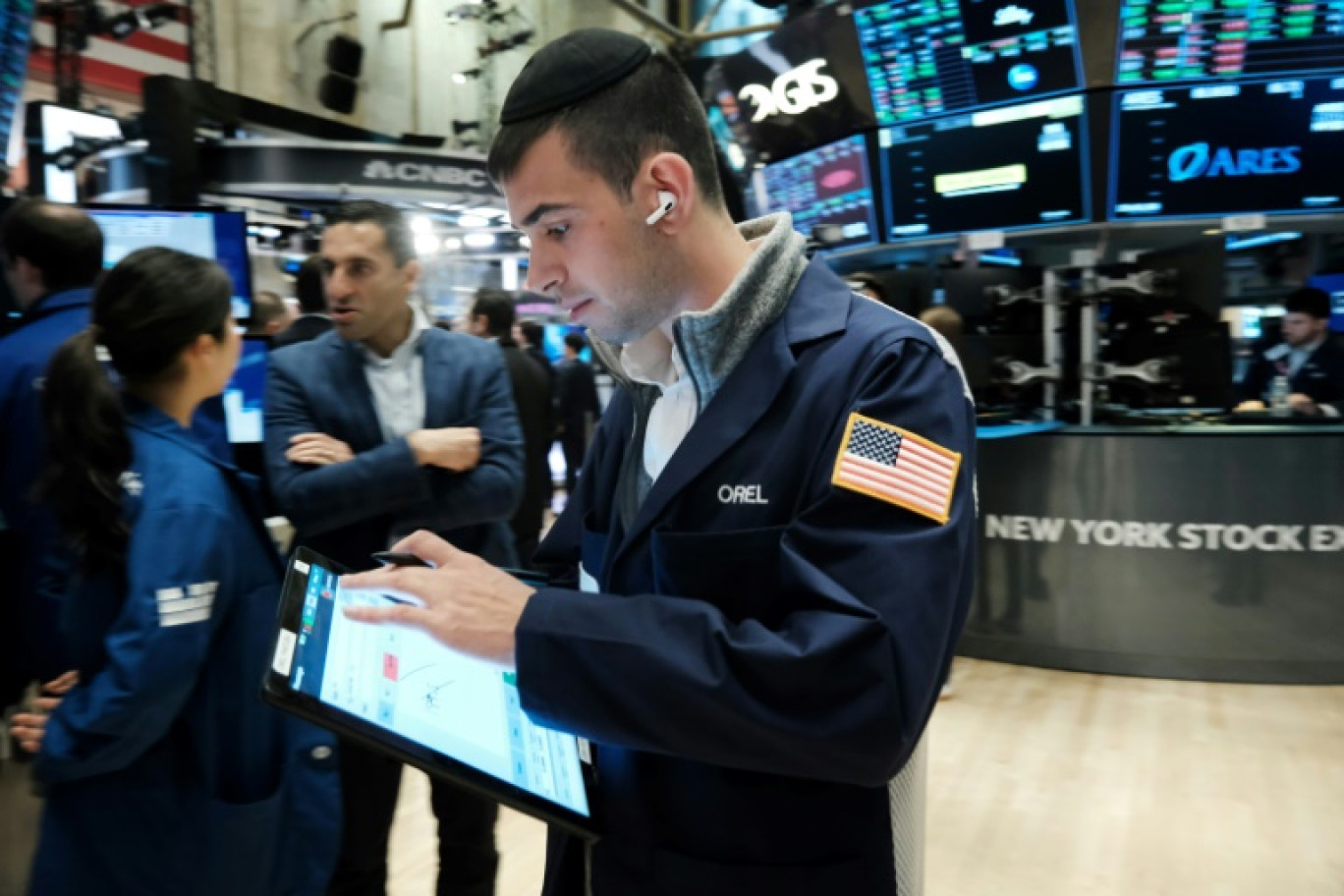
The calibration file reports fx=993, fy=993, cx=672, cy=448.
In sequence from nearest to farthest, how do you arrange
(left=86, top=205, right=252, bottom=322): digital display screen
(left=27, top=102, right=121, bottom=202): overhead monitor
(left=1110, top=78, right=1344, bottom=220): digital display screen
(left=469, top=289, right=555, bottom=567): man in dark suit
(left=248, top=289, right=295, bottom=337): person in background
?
(left=86, top=205, right=252, bottom=322): digital display screen → (left=248, top=289, right=295, bottom=337): person in background → (left=1110, top=78, right=1344, bottom=220): digital display screen → (left=469, top=289, right=555, bottom=567): man in dark suit → (left=27, top=102, right=121, bottom=202): overhead monitor

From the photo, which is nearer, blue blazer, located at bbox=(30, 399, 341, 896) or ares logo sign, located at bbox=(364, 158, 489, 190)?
blue blazer, located at bbox=(30, 399, 341, 896)

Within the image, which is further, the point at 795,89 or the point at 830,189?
the point at 830,189

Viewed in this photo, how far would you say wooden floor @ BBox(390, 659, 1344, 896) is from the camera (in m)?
2.94

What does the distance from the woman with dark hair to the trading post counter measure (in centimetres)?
390

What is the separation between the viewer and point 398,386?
230cm

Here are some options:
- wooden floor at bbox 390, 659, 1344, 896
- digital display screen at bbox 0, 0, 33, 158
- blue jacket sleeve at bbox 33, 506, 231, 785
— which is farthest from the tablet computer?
digital display screen at bbox 0, 0, 33, 158

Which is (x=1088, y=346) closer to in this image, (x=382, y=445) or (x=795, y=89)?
(x=795, y=89)

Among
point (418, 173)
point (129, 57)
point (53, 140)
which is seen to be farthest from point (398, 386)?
point (129, 57)

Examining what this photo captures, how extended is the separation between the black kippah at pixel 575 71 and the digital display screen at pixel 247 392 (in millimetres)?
1941

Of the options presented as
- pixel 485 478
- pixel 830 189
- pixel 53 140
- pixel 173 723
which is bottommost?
pixel 173 723

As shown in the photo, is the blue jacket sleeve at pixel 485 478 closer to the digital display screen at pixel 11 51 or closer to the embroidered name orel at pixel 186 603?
the embroidered name orel at pixel 186 603

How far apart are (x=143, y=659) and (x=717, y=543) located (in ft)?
3.34

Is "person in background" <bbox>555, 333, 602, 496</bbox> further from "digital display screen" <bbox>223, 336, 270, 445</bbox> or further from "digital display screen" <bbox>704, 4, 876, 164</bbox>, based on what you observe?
"digital display screen" <bbox>223, 336, 270, 445</bbox>

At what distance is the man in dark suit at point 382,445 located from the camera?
82.3 inches
